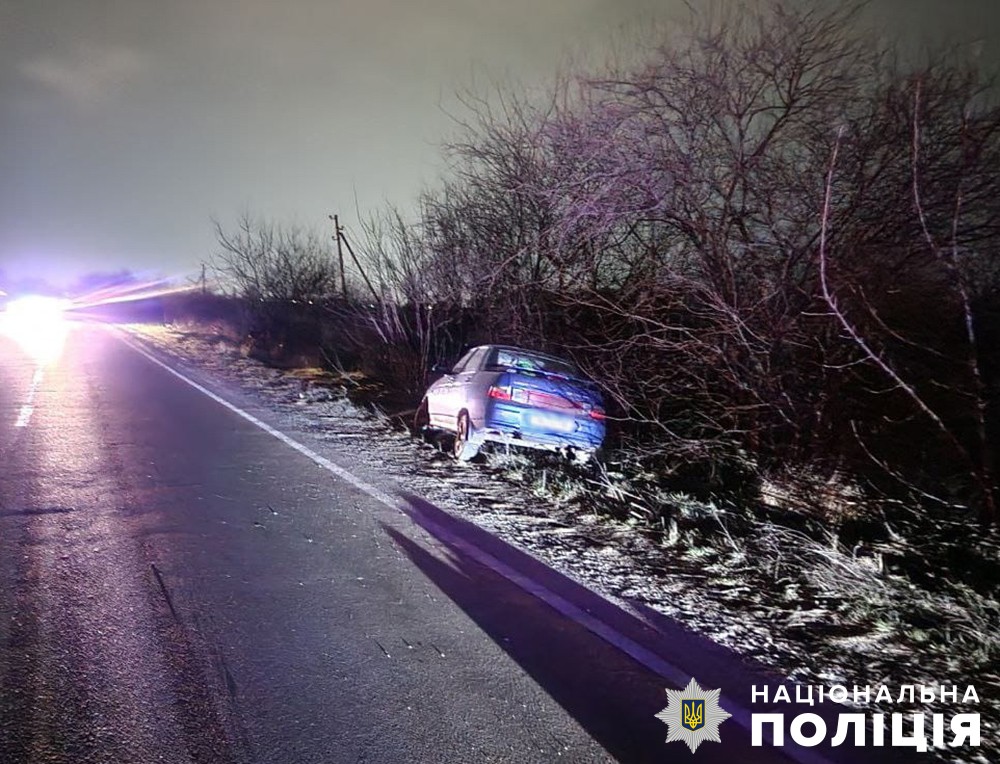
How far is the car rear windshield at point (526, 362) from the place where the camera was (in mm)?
9133

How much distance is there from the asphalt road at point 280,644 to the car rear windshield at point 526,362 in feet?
9.20

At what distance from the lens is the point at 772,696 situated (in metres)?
3.71

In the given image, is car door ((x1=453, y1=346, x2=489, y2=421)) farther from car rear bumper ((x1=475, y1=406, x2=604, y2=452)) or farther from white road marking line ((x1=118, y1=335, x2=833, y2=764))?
white road marking line ((x1=118, y1=335, x2=833, y2=764))

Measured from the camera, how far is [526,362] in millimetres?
9266

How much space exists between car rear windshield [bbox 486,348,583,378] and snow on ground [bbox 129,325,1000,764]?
1216mm

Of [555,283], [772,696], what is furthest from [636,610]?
[555,283]

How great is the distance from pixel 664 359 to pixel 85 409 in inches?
366

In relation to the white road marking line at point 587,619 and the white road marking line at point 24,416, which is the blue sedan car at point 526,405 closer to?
the white road marking line at point 587,619

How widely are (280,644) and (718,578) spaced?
10.5 feet

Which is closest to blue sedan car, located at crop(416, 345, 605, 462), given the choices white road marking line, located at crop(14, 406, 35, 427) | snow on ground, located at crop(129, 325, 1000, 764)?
snow on ground, located at crop(129, 325, 1000, 764)

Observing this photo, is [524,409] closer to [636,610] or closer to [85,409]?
[636,610]

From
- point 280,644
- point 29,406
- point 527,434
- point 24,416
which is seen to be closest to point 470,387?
point 527,434

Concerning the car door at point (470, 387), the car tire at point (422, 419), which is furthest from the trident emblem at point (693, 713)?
the car tire at point (422, 419)

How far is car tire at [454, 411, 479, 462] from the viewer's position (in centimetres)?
909
